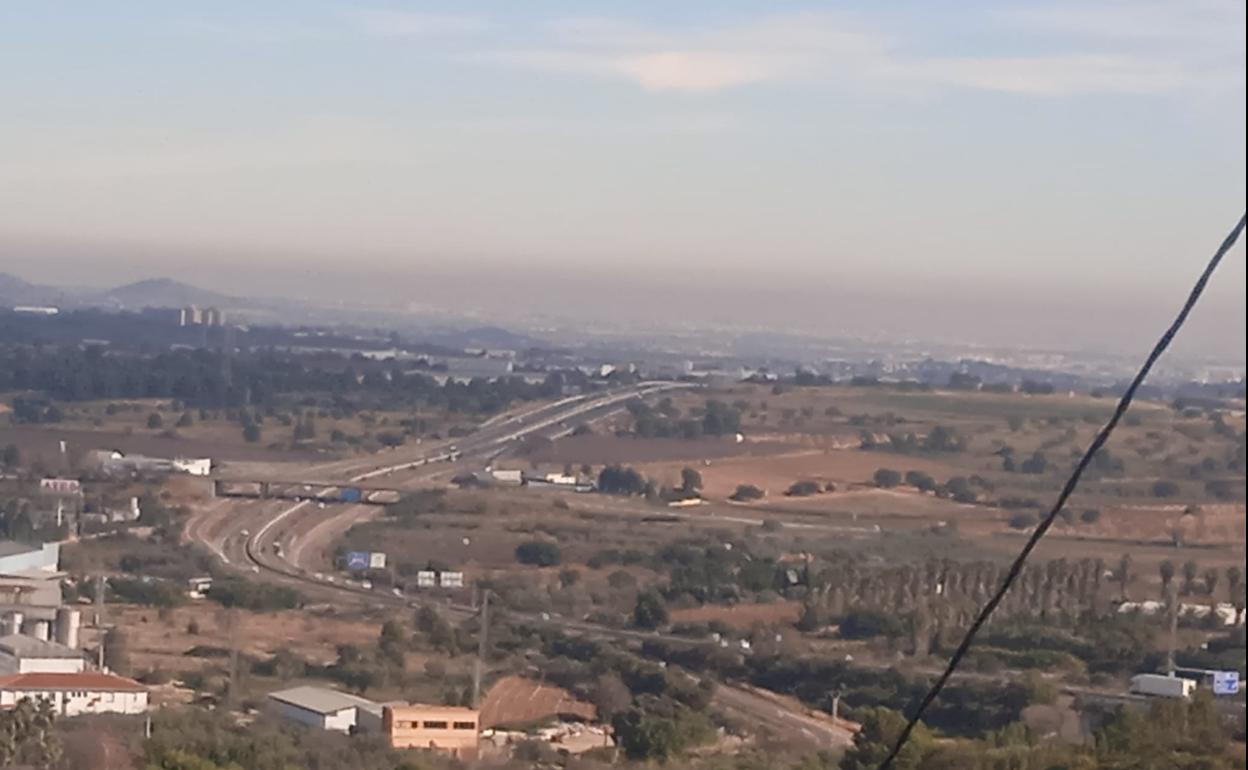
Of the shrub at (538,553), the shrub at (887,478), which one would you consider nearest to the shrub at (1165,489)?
the shrub at (887,478)

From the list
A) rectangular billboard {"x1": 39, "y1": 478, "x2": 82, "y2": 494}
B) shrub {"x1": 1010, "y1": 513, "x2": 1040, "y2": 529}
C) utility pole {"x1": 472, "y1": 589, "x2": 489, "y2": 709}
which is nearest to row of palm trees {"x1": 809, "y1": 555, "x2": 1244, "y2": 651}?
shrub {"x1": 1010, "y1": 513, "x2": 1040, "y2": 529}

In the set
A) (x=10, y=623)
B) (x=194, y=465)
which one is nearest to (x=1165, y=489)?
(x=194, y=465)

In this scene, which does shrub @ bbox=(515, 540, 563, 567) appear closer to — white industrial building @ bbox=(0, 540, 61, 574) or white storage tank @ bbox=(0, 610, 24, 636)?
white industrial building @ bbox=(0, 540, 61, 574)

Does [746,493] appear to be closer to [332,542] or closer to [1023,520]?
[1023,520]

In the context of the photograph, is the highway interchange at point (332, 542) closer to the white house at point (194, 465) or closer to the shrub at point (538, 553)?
the white house at point (194, 465)

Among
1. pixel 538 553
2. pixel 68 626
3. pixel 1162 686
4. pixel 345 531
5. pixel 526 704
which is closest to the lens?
pixel 68 626
